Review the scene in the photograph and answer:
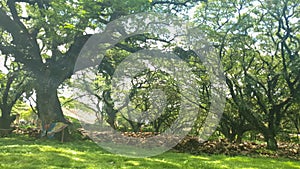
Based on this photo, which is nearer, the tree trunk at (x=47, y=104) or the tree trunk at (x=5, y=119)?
the tree trunk at (x=47, y=104)

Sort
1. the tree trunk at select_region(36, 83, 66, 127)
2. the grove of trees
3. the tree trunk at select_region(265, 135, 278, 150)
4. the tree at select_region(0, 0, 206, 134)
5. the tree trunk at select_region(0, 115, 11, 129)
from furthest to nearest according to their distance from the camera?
the tree trunk at select_region(0, 115, 11, 129) → the tree trunk at select_region(36, 83, 66, 127) → the tree trunk at select_region(265, 135, 278, 150) → the grove of trees → the tree at select_region(0, 0, 206, 134)

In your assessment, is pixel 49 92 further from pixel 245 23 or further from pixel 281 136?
pixel 281 136

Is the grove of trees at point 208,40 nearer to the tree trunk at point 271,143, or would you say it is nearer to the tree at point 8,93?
the tree trunk at point 271,143

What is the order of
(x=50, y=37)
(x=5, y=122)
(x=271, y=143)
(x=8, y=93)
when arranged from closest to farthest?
(x=50, y=37)
(x=271, y=143)
(x=5, y=122)
(x=8, y=93)

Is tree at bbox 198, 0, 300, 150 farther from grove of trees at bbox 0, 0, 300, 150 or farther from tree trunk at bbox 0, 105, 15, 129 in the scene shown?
tree trunk at bbox 0, 105, 15, 129

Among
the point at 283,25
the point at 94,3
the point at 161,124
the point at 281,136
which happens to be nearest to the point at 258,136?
the point at 281,136

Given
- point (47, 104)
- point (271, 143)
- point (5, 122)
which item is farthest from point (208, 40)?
point (5, 122)

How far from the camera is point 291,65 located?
1312 centimetres

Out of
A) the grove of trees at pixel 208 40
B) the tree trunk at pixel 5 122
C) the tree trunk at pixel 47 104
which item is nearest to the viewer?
the grove of trees at pixel 208 40

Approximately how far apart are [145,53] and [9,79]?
9865 mm

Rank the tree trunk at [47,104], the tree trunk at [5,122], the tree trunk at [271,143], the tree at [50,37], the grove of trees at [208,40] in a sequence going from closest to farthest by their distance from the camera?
the tree at [50,37], the grove of trees at [208,40], the tree trunk at [271,143], the tree trunk at [47,104], the tree trunk at [5,122]

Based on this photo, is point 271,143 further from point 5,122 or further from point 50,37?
point 5,122

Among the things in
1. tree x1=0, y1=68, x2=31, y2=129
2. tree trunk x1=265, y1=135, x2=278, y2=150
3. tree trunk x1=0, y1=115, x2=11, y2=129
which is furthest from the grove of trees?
tree trunk x1=0, y1=115, x2=11, y2=129

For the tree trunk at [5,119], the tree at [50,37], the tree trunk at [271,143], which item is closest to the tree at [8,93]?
the tree trunk at [5,119]
